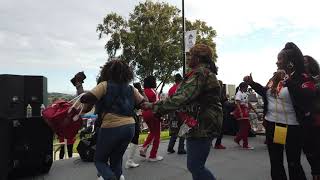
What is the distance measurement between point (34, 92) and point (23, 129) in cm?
74

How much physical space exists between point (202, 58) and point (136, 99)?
3.28 feet

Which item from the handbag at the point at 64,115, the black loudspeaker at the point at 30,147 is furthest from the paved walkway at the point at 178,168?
the handbag at the point at 64,115

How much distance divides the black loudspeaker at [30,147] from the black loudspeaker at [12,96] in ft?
0.78

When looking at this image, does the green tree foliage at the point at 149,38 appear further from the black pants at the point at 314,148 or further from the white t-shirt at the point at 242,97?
the black pants at the point at 314,148

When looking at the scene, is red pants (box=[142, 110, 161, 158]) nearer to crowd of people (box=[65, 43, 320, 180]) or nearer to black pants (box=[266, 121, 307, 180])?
crowd of people (box=[65, 43, 320, 180])

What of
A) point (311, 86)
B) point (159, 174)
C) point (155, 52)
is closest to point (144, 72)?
point (155, 52)

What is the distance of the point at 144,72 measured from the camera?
3391 centimetres

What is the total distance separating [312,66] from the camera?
206 inches

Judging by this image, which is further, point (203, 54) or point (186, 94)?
point (203, 54)

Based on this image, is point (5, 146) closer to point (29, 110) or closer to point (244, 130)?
point (29, 110)

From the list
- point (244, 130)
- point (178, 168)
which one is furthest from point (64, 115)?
point (244, 130)

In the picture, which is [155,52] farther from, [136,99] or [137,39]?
[136,99]

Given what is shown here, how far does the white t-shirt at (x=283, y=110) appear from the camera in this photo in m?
4.35

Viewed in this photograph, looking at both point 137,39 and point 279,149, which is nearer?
point 279,149
